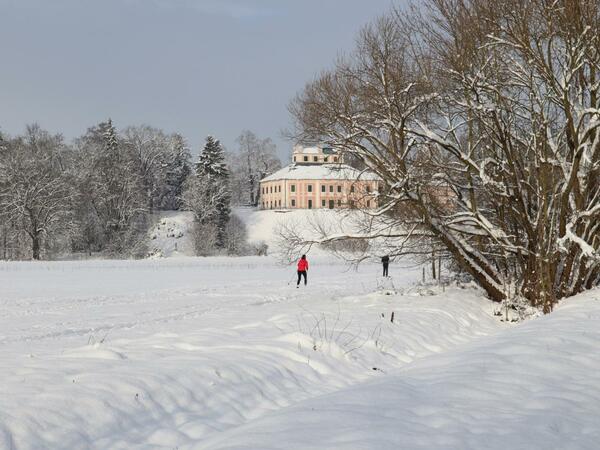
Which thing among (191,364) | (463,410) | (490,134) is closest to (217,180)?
(490,134)

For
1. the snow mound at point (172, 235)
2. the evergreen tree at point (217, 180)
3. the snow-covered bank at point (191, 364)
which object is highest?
the evergreen tree at point (217, 180)

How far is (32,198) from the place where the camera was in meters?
63.2

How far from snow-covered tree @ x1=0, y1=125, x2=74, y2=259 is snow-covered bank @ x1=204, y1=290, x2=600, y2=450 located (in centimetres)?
6073

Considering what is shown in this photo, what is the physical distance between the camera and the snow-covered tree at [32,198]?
205 feet

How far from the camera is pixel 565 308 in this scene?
13.6 metres

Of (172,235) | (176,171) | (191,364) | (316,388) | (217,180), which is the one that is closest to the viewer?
(191,364)

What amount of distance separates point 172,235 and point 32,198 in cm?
2101

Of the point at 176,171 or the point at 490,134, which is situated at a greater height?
the point at 176,171

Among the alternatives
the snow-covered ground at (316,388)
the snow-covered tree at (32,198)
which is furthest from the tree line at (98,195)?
the snow-covered ground at (316,388)

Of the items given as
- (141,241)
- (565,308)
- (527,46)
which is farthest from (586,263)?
(141,241)

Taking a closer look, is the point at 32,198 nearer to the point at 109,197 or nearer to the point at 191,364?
the point at 109,197

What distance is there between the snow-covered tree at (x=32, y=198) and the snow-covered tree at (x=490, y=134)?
50906 mm

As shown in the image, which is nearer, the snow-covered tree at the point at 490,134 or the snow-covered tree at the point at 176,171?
the snow-covered tree at the point at 490,134

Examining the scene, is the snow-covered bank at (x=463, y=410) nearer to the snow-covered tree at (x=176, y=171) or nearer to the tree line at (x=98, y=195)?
the tree line at (x=98, y=195)
